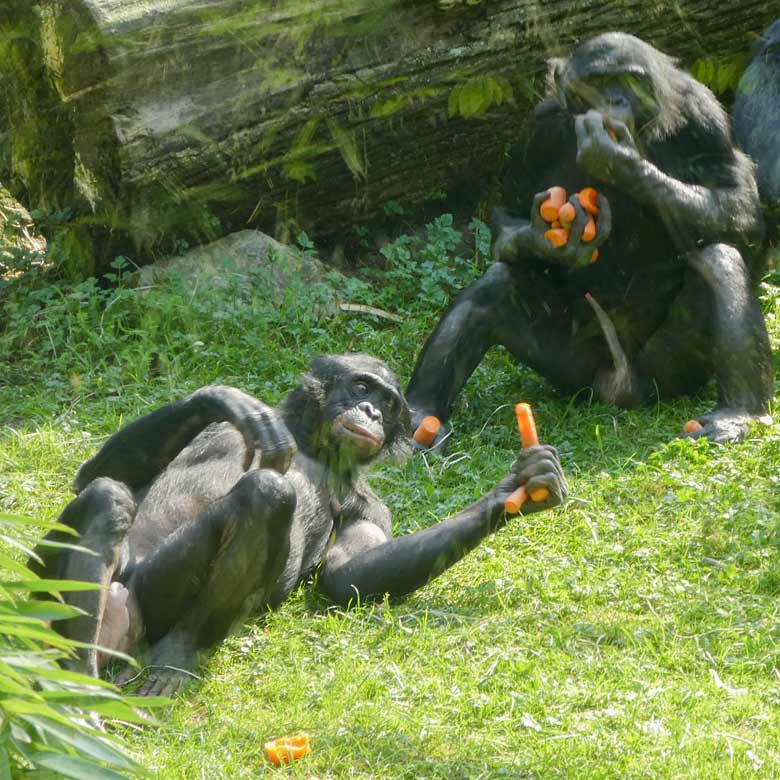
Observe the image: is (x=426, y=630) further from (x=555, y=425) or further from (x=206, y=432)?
(x=555, y=425)

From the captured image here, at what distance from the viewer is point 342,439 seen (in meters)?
5.75

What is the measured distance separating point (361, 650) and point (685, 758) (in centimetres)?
136

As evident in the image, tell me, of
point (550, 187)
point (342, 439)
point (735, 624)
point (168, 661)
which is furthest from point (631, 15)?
point (168, 661)

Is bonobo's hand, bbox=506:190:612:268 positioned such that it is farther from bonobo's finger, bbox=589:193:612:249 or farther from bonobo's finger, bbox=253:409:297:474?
bonobo's finger, bbox=253:409:297:474

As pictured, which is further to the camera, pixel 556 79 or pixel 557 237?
pixel 556 79

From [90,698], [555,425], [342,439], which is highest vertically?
[90,698]

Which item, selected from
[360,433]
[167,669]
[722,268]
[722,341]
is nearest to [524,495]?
[360,433]

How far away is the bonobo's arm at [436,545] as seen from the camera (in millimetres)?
5418

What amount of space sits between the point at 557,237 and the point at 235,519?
113 inches

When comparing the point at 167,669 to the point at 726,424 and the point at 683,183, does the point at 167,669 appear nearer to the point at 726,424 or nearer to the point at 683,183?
the point at 726,424

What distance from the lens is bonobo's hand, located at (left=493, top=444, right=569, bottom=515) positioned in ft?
17.8

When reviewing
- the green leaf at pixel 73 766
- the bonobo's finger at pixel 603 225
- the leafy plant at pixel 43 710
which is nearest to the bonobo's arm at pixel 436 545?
the bonobo's finger at pixel 603 225

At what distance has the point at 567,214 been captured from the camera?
23.7 ft

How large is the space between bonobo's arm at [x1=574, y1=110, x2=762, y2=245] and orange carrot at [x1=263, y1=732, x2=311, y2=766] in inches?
146
